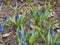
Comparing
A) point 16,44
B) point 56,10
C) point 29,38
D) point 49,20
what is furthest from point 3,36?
point 56,10

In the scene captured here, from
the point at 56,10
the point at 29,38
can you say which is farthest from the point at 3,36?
the point at 56,10

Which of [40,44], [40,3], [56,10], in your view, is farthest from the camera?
[40,3]

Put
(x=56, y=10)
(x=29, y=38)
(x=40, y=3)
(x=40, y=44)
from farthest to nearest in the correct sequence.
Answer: (x=40, y=3) < (x=56, y=10) < (x=40, y=44) < (x=29, y=38)

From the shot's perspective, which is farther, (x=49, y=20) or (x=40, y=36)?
(x=49, y=20)

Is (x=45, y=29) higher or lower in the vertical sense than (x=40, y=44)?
higher

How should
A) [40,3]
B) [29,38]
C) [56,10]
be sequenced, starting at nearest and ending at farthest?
[29,38] → [56,10] → [40,3]

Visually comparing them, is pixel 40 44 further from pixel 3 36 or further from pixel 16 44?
pixel 3 36

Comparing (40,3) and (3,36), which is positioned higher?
(40,3)

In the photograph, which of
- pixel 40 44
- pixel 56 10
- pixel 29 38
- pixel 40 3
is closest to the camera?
pixel 29 38

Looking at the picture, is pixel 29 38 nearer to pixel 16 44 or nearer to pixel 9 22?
pixel 16 44
